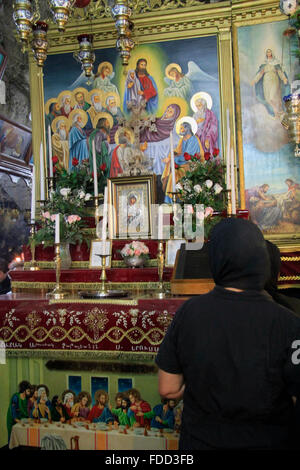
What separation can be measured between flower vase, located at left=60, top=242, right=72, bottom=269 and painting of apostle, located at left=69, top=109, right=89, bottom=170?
1.91 m

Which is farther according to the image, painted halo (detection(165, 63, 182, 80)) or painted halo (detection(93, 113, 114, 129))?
painted halo (detection(93, 113, 114, 129))

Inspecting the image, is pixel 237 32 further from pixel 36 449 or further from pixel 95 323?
pixel 36 449

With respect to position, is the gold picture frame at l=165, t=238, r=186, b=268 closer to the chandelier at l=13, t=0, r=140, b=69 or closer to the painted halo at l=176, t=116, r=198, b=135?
the painted halo at l=176, t=116, r=198, b=135

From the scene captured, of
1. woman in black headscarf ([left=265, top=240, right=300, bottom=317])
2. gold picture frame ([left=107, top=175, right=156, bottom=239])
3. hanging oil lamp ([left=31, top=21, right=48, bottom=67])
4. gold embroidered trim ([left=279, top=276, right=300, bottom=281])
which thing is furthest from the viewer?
gold picture frame ([left=107, top=175, right=156, bottom=239])

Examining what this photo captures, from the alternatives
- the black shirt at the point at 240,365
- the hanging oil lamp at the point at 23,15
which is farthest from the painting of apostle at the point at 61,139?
the black shirt at the point at 240,365

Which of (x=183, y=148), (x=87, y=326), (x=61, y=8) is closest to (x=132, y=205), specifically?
(x=183, y=148)

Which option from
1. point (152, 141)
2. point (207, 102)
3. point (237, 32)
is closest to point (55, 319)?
point (152, 141)

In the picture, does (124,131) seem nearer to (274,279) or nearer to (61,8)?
(61,8)

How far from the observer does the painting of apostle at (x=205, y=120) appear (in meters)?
6.27

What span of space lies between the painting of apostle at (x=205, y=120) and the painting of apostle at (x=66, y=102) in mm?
1720

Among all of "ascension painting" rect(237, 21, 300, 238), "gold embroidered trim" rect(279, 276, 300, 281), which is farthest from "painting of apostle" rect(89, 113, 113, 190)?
"gold embroidered trim" rect(279, 276, 300, 281)

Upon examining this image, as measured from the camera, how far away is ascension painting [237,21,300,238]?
6141 millimetres

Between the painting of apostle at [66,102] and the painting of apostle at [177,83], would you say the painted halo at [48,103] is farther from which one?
the painting of apostle at [177,83]

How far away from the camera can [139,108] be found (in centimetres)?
643
